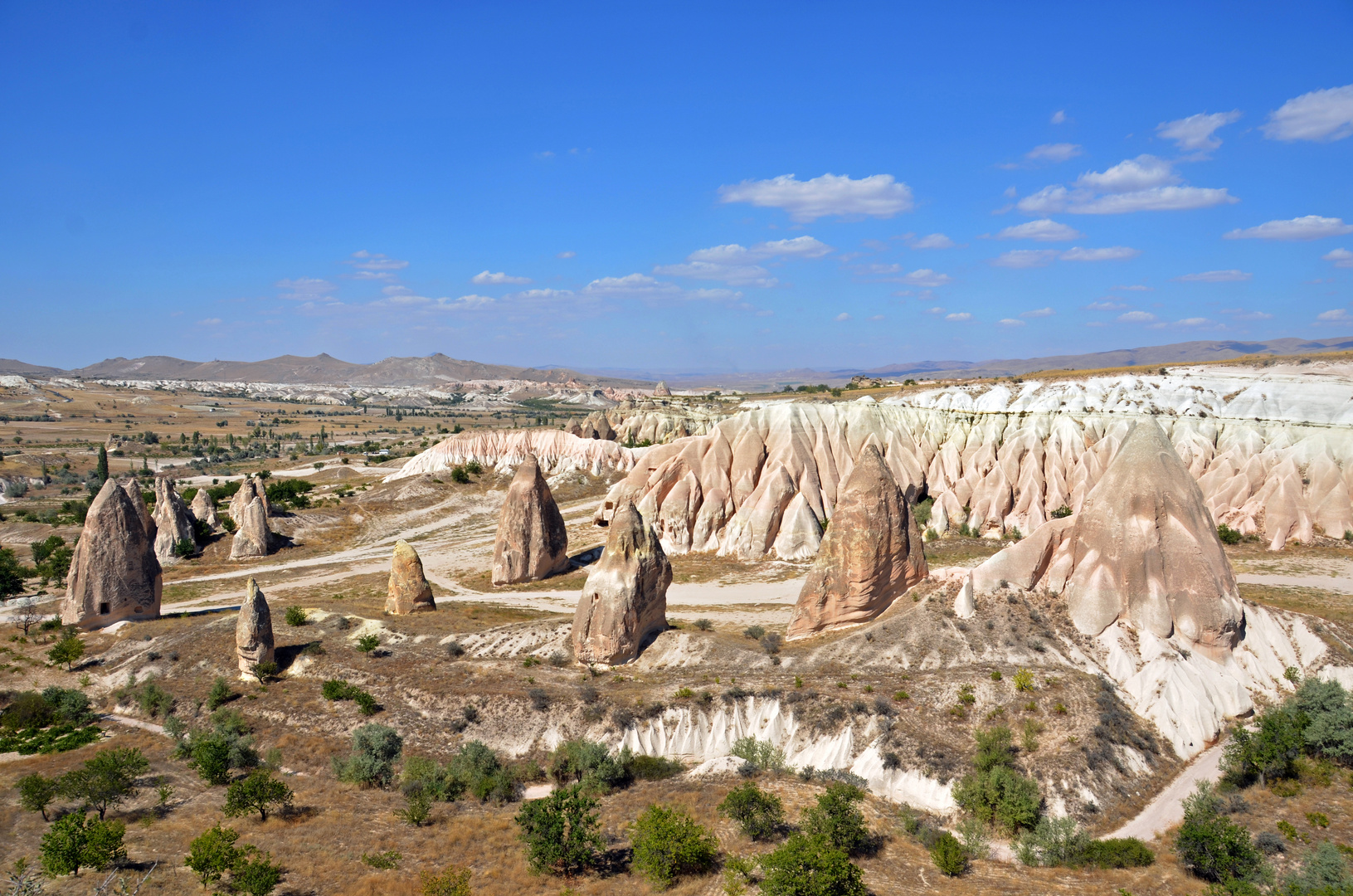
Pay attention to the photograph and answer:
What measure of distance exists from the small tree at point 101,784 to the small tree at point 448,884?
848 centimetres

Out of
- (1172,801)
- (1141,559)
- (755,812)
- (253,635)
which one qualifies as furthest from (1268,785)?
(253,635)

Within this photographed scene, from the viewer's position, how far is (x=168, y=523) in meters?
49.5

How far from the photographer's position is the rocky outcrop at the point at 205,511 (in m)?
53.3

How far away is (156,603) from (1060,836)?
3523cm

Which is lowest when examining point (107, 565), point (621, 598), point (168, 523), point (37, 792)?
point (37, 792)

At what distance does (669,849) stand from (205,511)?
51809 millimetres

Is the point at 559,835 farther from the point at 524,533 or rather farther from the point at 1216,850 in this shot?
the point at 524,533

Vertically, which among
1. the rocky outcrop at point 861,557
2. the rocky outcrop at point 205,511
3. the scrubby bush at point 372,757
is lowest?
the scrubby bush at point 372,757

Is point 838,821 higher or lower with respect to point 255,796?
higher

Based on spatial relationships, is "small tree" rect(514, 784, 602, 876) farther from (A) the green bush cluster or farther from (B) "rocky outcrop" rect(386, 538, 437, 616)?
(B) "rocky outcrop" rect(386, 538, 437, 616)

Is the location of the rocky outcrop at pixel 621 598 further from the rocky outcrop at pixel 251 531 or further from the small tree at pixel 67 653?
the rocky outcrop at pixel 251 531

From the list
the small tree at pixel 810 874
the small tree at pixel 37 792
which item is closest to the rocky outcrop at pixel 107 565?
the small tree at pixel 37 792

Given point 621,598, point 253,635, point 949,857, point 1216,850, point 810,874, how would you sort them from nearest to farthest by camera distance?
point 810,874, point 1216,850, point 949,857, point 253,635, point 621,598

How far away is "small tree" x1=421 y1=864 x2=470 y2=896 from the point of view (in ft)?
45.5
